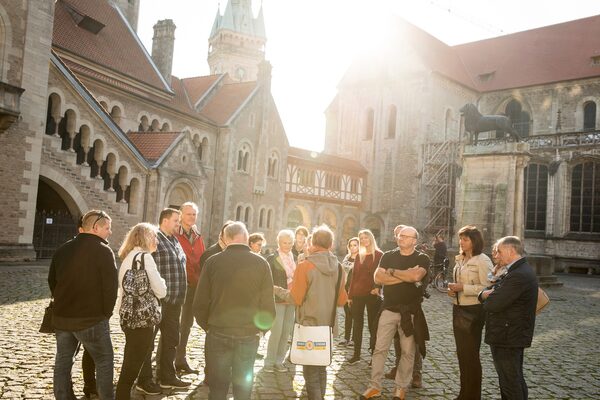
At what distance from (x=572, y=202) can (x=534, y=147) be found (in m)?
4.30

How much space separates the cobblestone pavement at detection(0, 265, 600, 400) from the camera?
576 cm

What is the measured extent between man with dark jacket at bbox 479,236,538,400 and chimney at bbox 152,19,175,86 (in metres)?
27.6

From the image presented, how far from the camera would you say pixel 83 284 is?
4.44m

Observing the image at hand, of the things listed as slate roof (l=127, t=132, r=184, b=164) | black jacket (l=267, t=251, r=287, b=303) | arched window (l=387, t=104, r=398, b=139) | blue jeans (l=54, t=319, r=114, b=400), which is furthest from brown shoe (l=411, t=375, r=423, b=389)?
arched window (l=387, t=104, r=398, b=139)

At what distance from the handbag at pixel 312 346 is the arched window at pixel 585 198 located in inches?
1301

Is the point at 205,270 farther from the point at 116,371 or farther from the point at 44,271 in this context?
the point at 44,271

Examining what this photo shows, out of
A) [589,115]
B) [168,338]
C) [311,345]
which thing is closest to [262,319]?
[311,345]

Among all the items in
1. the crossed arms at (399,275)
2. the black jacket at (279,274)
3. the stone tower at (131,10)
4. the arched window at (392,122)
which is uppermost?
the stone tower at (131,10)

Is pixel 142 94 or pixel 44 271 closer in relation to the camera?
pixel 44 271

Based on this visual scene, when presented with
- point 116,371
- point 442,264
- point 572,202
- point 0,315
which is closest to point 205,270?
point 116,371

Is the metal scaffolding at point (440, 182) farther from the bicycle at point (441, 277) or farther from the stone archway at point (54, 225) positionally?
the stone archway at point (54, 225)

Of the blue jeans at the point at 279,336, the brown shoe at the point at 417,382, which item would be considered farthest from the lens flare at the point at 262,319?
the brown shoe at the point at 417,382

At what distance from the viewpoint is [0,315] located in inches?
340

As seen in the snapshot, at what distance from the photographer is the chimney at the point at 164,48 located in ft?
98.3
